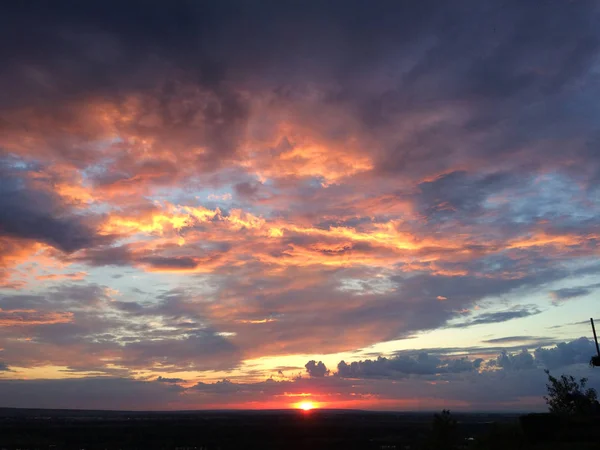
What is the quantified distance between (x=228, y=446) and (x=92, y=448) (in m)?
29.5

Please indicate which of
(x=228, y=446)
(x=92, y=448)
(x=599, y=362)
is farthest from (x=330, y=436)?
(x=599, y=362)

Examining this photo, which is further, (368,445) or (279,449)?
(368,445)

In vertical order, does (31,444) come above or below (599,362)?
below

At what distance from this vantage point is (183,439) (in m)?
118

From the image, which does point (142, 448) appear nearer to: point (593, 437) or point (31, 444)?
point (31, 444)

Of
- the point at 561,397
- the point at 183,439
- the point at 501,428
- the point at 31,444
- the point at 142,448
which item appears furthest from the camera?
the point at 183,439

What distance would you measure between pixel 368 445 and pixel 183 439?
45872 millimetres

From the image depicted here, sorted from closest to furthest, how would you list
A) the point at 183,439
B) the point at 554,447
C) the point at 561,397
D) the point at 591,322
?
the point at 554,447 < the point at 591,322 < the point at 561,397 < the point at 183,439

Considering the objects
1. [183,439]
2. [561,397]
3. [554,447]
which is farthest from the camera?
[183,439]

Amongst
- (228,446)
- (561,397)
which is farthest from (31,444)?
(561,397)

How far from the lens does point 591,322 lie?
44125 mm

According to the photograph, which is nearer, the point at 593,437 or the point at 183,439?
the point at 593,437

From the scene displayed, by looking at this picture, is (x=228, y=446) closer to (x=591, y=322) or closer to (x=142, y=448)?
(x=142, y=448)

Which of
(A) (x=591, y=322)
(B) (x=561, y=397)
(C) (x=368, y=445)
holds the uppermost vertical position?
(A) (x=591, y=322)
